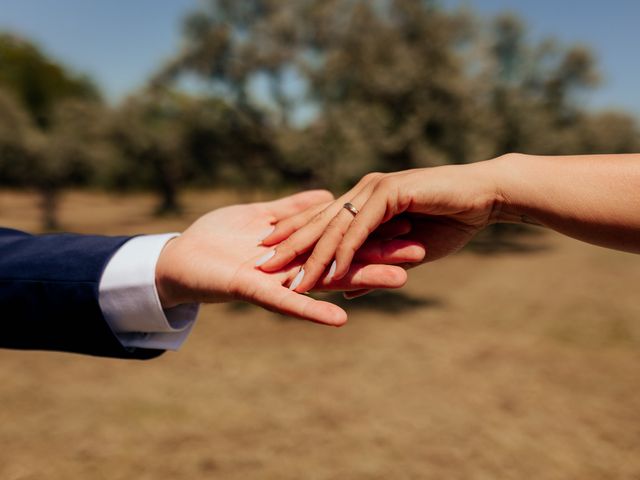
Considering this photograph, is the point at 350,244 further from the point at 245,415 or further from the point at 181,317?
the point at 245,415

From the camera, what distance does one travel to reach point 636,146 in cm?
5003

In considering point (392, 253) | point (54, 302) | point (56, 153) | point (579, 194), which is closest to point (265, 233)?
point (392, 253)

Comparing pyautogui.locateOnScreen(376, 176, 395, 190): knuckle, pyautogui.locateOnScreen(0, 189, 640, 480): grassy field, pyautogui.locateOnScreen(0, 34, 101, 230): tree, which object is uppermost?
pyautogui.locateOnScreen(0, 34, 101, 230): tree

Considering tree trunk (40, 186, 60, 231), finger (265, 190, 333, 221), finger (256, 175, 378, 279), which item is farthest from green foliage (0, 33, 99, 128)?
finger (256, 175, 378, 279)

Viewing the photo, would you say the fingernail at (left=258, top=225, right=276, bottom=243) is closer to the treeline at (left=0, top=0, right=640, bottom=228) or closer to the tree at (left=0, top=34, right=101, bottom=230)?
the treeline at (left=0, top=0, right=640, bottom=228)

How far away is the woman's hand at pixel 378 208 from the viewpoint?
2229 mm

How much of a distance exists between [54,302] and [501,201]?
2324 mm

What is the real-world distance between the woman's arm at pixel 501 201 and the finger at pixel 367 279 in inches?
4.4

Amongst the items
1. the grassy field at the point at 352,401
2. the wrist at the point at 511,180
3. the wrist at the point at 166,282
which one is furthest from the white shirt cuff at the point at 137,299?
the wrist at the point at 511,180

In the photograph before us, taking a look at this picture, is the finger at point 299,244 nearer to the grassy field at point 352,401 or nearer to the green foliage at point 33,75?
the grassy field at point 352,401

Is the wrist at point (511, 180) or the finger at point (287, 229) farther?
the finger at point (287, 229)

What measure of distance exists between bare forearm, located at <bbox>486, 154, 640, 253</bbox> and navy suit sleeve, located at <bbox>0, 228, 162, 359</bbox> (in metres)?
→ 2.14

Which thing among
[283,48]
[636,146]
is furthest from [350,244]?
[636,146]

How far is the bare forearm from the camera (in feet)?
7.00
